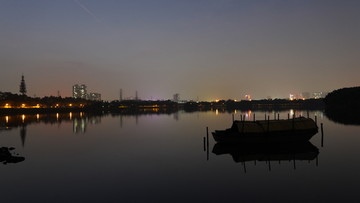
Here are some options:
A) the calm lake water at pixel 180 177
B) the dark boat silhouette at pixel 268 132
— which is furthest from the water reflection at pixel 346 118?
the calm lake water at pixel 180 177

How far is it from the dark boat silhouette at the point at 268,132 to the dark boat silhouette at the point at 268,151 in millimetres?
1007

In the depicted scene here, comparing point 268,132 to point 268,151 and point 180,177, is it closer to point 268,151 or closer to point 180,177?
point 268,151

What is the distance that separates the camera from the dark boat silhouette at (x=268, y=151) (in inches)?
1443

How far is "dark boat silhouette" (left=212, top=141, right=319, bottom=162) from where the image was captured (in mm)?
36656

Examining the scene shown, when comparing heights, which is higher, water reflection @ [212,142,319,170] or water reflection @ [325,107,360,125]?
water reflection @ [325,107,360,125]

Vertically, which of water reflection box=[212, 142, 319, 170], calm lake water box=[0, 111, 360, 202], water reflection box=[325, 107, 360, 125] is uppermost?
water reflection box=[325, 107, 360, 125]

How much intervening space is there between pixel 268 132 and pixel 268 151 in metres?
4.07

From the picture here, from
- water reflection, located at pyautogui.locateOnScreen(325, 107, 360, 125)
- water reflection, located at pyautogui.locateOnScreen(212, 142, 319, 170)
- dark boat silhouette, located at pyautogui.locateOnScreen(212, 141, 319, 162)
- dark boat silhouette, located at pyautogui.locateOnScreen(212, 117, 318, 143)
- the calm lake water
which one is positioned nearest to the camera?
the calm lake water

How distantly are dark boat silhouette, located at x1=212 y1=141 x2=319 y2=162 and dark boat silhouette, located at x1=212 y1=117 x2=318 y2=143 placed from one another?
39.6 inches

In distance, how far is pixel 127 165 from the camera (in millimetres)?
34812

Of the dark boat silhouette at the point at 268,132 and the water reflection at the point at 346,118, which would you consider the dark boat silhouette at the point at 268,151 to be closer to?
the dark boat silhouette at the point at 268,132

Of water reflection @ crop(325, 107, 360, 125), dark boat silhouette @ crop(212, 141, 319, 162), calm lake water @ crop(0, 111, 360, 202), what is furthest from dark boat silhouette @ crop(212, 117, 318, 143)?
water reflection @ crop(325, 107, 360, 125)

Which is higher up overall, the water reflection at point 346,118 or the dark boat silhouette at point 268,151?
the water reflection at point 346,118

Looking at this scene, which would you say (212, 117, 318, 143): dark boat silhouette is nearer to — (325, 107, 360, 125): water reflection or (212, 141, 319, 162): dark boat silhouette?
(212, 141, 319, 162): dark boat silhouette
